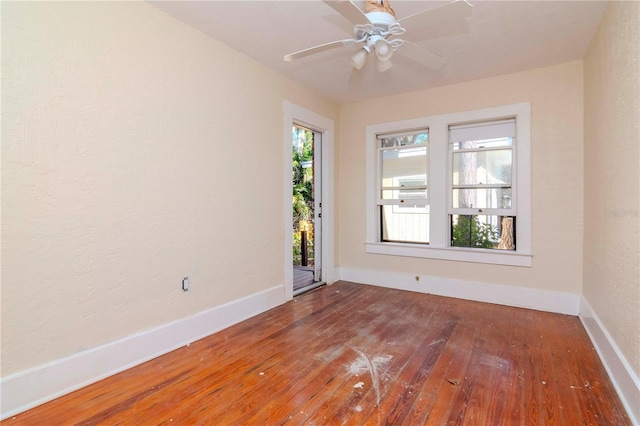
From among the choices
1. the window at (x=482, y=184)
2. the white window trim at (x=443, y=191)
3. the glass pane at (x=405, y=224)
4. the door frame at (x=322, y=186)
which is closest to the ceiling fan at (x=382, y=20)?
the door frame at (x=322, y=186)

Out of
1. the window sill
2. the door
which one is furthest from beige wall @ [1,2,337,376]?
the door

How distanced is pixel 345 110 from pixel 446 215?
2104mm

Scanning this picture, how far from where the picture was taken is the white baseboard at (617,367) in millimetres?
1637

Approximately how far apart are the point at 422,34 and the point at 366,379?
8.83ft

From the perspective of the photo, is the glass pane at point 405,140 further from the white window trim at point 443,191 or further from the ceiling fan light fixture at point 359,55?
the ceiling fan light fixture at point 359,55

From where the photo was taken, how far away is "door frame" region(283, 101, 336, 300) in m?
3.60

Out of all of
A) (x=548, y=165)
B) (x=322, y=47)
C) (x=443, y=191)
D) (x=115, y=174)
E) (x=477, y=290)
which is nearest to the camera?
(x=322, y=47)

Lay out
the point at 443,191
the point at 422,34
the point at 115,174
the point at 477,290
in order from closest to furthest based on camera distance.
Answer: the point at 115,174 < the point at 422,34 < the point at 477,290 < the point at 443,191

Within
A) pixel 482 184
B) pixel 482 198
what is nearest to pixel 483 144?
pixel 482 184

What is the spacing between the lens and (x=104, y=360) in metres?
2.05

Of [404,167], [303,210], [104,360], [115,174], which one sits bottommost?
[104,360]

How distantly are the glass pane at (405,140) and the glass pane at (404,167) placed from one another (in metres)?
0.07

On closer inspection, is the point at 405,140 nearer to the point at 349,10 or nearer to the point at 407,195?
A: the point at 407,195

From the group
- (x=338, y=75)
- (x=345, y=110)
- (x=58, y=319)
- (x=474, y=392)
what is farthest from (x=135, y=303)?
(x=345, y=110)
